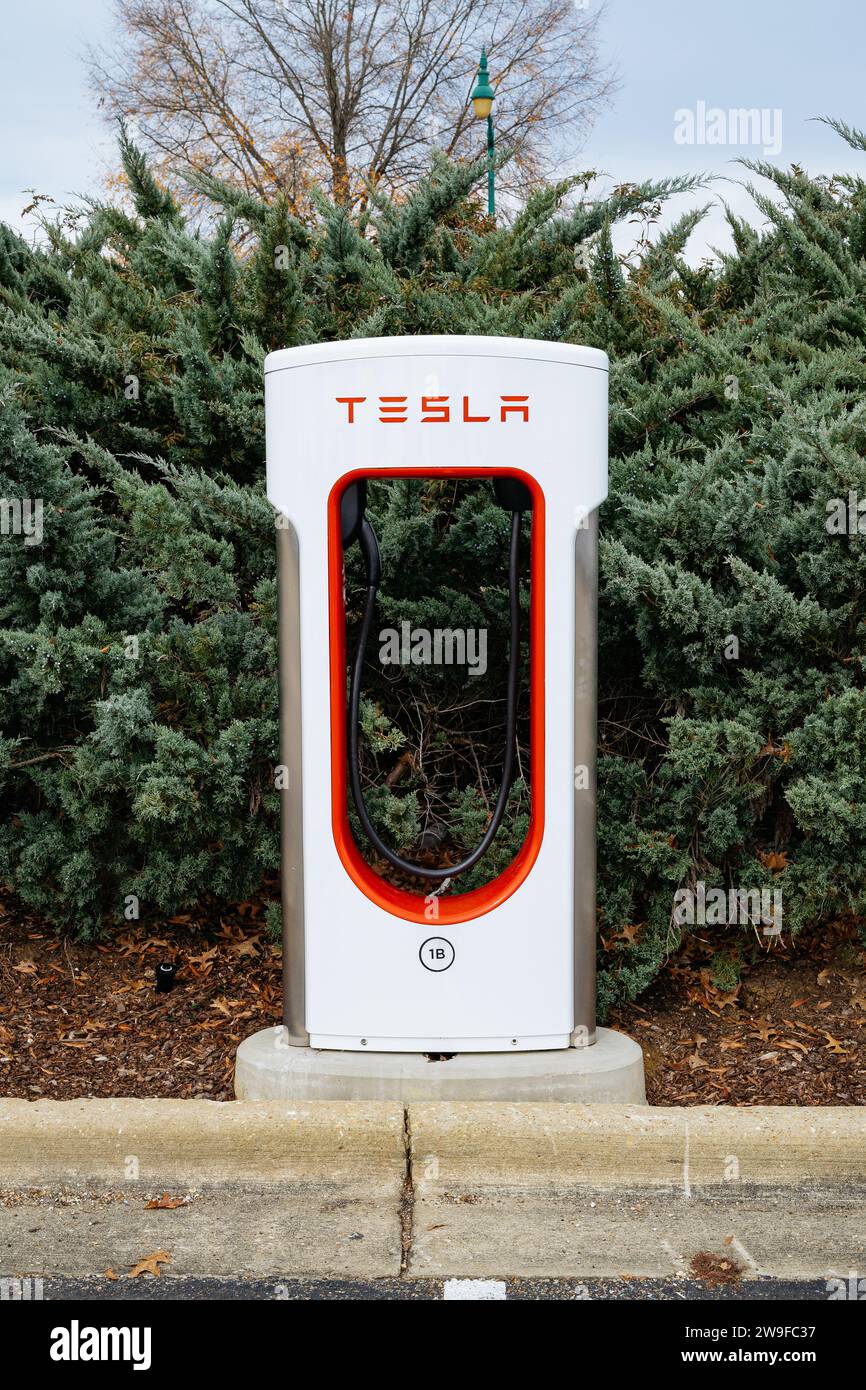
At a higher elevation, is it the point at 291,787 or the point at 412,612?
the point at 412,612

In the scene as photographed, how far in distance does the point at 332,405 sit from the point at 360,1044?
1502mm

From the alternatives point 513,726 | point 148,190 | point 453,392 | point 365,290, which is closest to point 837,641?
point 513,726

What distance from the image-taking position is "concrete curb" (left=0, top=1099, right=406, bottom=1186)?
2736mm

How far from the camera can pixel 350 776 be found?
10.00 ft

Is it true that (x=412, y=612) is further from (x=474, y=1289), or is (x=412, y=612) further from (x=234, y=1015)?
(x=474, y=1289)

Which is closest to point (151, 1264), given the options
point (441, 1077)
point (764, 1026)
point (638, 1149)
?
point (441, 1077)

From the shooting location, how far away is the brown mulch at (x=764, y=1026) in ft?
10.4

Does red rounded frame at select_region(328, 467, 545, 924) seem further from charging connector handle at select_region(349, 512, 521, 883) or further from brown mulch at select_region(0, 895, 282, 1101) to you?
brown mulch at select_region(0, 895, 282, 1101)

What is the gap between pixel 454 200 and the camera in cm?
477

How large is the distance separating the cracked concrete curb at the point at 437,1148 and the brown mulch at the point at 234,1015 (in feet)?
1.17

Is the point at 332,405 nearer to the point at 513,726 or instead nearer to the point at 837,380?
the point at 513,726

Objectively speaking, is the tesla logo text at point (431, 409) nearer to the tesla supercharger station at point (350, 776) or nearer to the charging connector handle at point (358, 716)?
the tesla supercharger station at point (350, 776)

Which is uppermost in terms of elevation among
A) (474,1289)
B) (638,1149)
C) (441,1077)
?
(441,1077)

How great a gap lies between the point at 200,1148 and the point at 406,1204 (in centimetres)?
47
